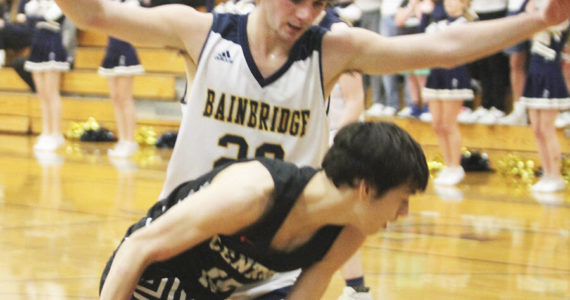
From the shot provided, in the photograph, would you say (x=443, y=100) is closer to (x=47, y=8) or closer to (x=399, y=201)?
(x=47, y=8)

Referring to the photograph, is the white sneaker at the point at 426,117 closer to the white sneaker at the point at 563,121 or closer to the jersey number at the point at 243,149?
the white sneaker at the point at 563,121

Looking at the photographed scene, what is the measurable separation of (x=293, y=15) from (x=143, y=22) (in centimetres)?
48

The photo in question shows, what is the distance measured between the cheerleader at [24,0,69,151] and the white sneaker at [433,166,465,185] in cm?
427

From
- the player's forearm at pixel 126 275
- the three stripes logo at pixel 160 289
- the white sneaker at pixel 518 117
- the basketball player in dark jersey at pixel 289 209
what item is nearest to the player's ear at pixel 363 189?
the basketball player in dark jersey at pixel 289 209

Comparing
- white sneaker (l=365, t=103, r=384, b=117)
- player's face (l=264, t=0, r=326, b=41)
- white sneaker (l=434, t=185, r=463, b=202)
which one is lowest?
white sneaker (l=434, t=185, r=463, b=202)

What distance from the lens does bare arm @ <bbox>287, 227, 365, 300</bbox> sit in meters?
2.44

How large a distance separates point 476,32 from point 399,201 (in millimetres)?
751

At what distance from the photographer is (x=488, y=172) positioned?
348 inches

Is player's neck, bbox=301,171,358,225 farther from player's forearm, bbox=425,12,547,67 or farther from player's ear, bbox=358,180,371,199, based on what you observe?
player's forearm, bbox=425,12,547,67

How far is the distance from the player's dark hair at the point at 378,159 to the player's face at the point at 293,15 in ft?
1.53

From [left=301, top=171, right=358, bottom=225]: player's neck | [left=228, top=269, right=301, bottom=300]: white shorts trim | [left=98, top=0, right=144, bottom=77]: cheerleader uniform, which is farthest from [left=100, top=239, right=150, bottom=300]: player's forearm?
[left=98, top=0, right=144, bottom=77]: cheerleader uniform

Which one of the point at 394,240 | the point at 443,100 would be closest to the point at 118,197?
the point at 394,240

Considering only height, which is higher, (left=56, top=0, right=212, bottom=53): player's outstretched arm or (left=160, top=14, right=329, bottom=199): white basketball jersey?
(left=56, top=0, right=212, bottom=53): player's outstretched arm

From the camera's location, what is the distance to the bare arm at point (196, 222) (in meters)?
2.10
